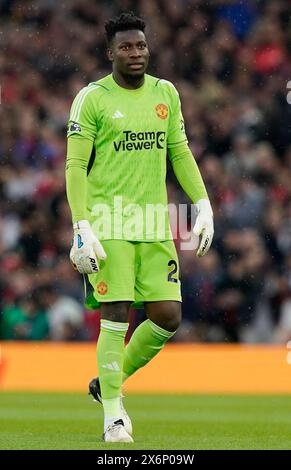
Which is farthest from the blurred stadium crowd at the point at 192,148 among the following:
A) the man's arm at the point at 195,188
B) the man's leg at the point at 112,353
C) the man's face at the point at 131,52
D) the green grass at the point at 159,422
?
the man's face at the point at 131,52

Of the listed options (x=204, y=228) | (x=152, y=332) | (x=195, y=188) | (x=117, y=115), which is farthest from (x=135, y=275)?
(x=117, y=115)

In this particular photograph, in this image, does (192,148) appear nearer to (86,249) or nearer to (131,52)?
(131,52)

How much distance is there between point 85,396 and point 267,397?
1.61 meters

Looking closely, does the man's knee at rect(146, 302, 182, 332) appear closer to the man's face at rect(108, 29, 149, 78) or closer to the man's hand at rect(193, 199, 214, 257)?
the man's hand at rect(193, 199, 214, 257)

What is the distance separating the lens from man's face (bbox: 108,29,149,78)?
706 cm

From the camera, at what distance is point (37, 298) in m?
14.3

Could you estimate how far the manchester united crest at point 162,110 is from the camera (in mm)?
7195

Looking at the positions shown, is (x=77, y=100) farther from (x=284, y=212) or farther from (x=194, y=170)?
(x=284, y=212)

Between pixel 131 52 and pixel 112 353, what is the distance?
1.61 metres

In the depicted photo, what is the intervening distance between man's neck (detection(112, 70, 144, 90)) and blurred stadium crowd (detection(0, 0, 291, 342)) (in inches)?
265

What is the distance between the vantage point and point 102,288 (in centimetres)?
703

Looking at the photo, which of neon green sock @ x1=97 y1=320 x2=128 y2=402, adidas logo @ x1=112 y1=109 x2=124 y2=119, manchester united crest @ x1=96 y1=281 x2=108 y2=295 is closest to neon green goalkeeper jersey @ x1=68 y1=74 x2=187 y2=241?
adidas logo @ x1=112 y1=109 x2=124 y2=119

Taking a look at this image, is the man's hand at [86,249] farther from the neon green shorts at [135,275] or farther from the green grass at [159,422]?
the green grass at [159,422]

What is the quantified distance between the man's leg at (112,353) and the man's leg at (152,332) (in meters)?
0.21
